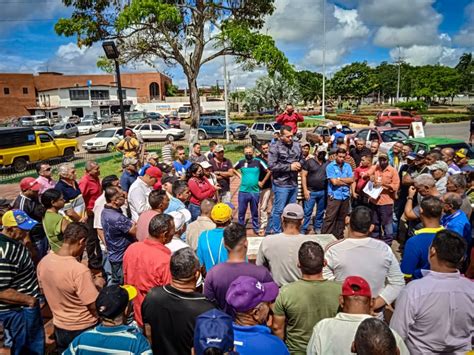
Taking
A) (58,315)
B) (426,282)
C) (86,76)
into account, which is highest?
(86,76)

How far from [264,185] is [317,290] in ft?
16.0

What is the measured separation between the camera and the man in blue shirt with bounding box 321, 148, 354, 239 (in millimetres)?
6441

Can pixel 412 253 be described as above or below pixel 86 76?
below

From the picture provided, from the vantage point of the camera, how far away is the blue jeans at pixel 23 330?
9.97 ft

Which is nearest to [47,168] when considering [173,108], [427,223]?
[427,223]

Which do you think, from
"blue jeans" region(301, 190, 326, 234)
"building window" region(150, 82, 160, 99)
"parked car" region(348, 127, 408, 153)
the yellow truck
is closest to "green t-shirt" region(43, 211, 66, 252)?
"blue jeans" region(301, 190, 326, 234)

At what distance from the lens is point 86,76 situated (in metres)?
70.4

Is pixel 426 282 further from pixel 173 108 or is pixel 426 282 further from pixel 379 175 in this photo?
pixel 173 108

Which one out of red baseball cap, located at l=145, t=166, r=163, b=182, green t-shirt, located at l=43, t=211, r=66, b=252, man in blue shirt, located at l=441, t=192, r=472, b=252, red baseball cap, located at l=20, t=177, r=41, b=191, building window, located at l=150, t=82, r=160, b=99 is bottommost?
green t-shirt, located at l=43, t=211, r=66, b=252

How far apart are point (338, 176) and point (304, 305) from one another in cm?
421

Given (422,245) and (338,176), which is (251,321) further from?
(338,176)

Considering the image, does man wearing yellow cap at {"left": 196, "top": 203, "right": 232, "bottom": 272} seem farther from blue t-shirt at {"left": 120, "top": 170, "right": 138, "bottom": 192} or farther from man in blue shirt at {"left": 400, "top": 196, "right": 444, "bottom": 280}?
blue t-shirt at {"left": 120, "top": 170, "right": 138, "bottom": 192}

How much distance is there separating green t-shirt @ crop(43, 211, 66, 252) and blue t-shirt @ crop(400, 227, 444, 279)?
404 cm

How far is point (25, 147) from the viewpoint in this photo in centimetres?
1700
